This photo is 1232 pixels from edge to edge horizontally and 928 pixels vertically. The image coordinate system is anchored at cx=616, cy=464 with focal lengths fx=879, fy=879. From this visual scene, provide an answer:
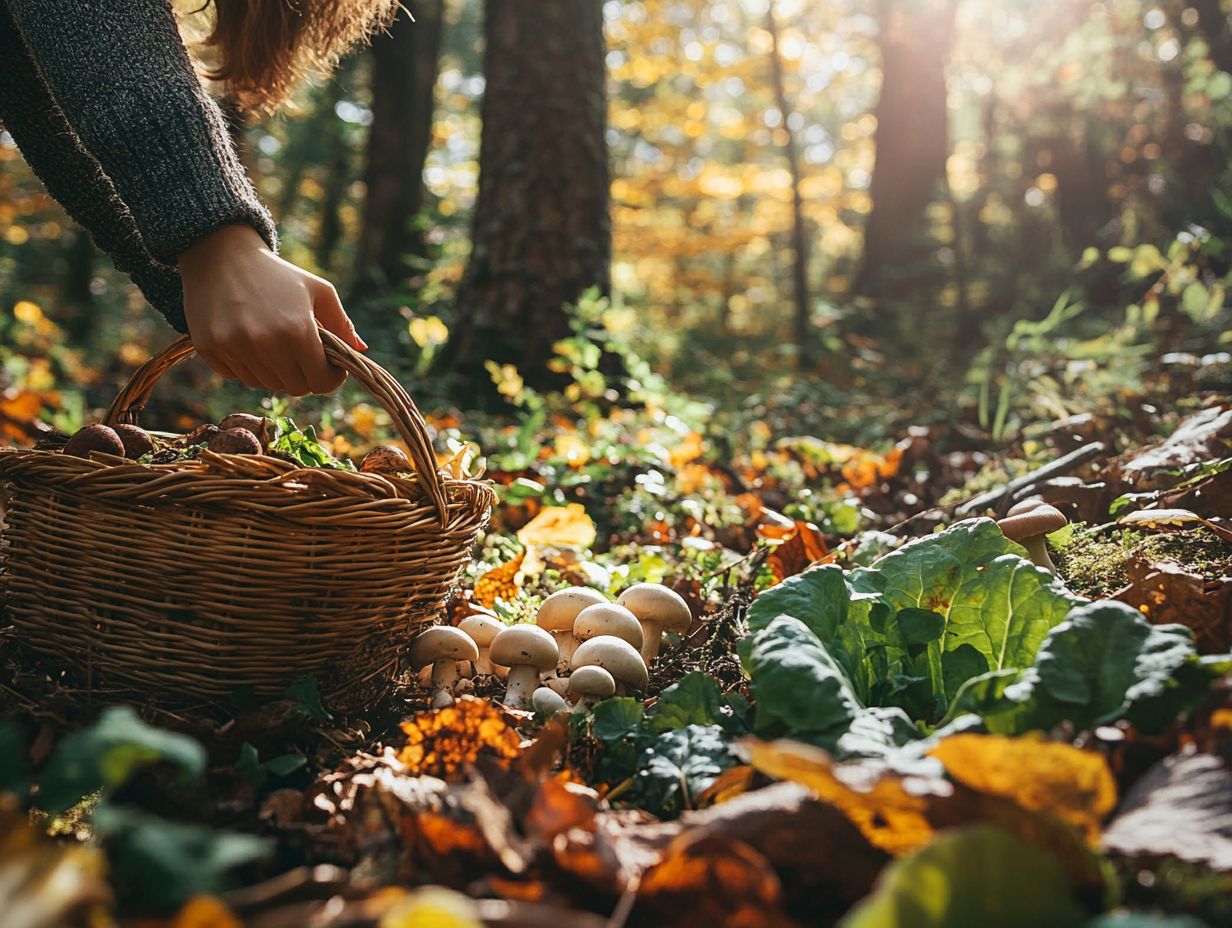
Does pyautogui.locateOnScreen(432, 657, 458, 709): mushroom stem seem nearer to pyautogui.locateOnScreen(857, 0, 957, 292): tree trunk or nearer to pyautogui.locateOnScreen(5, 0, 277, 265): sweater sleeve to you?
pyautogui.locateOnScreen(5, 0, 277, 265): sweater sleeve

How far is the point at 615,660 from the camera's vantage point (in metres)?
1.83

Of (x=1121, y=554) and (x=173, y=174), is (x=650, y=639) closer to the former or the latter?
(x=1121, y=554)

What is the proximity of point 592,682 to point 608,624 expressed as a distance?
209 mm

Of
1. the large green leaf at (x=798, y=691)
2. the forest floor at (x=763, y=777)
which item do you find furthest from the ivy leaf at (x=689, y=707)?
the large green leaf at (x=798, y=691)

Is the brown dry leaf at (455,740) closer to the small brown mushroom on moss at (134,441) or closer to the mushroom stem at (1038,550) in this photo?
the small brown mushroom on moss at (134,441)

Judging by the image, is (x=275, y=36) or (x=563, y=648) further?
(x=275, y=36)

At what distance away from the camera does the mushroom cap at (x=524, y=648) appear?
187 cm

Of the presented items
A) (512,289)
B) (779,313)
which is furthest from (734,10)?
(512,289)

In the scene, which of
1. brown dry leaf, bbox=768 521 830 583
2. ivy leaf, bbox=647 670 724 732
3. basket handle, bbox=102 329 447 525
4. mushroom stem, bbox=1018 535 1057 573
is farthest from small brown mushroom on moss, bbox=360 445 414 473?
mushroom stem, bbox=1018 535 1057 573

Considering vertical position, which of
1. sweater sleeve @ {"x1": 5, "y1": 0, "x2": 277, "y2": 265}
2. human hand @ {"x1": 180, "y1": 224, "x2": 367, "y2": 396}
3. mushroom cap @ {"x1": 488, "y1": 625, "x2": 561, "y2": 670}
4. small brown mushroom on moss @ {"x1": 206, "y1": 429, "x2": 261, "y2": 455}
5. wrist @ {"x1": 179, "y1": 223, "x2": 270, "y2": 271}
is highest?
sweater sleeve @ {"x1": 5, "y1": 0, "x2": 277, "y2": 265}

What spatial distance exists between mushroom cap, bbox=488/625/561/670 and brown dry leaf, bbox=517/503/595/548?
78 cm

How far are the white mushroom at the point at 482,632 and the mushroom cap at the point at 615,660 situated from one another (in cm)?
25

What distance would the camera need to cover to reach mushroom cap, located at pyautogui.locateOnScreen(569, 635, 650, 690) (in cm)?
183

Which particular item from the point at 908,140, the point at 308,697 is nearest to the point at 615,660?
the point at 308,697
